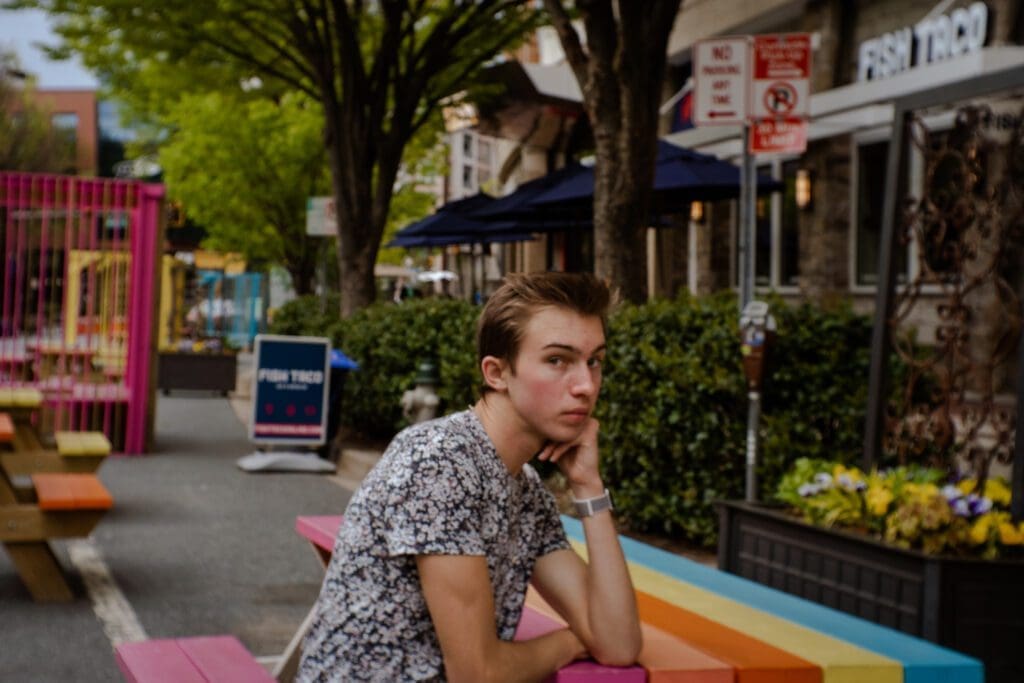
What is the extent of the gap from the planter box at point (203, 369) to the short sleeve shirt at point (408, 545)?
72.8 feet

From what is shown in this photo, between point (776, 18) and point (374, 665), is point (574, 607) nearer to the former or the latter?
point (374, 665)

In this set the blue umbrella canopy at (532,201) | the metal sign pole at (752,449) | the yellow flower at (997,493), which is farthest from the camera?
the blue umbrella canopy at (532,201)

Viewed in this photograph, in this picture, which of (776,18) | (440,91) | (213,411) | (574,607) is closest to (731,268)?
(776,18)

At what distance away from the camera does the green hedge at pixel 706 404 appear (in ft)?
28.6

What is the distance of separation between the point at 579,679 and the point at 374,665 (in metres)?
0.41

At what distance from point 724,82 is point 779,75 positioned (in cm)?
30

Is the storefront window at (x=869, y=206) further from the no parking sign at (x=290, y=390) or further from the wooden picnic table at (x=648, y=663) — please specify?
the wooden picnic table at (x=648, y=663)

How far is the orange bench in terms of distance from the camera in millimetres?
7727

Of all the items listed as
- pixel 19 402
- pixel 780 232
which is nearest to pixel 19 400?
pixel 19 402

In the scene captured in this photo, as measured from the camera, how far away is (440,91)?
22.7m

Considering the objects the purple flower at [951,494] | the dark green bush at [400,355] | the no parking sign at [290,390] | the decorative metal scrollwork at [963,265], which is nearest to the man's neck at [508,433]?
the purple flower at [951,494]

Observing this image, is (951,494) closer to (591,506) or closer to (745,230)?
(745,230)

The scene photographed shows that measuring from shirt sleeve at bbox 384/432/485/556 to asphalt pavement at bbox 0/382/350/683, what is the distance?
3684mm

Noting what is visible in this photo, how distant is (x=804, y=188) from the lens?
74.4ft
